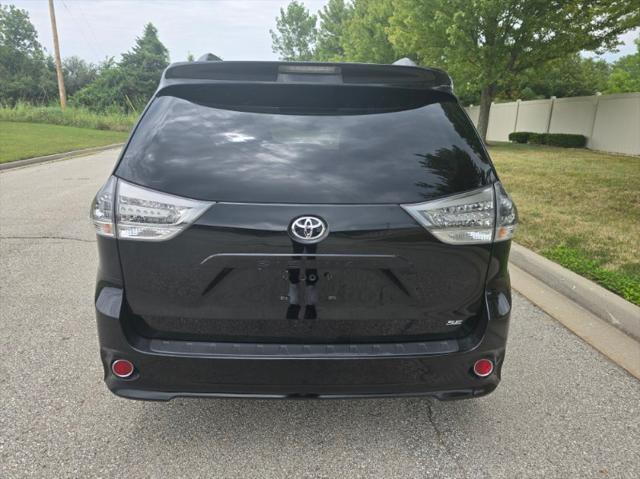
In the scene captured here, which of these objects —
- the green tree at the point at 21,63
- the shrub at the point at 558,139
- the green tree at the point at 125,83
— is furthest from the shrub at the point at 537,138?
the green tree at the point at 21,63

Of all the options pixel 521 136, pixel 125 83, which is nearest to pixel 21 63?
pixel 125 83

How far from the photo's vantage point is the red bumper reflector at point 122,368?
2074 mm

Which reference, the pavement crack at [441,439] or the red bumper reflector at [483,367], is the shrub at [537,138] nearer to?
the pavement crack at [441,439]

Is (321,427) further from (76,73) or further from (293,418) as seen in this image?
(76,73)

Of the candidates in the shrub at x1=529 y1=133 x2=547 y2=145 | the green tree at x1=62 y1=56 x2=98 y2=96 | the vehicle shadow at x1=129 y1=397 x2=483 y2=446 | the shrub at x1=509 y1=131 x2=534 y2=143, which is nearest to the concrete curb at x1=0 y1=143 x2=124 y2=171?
the vehicle shadow at x1=129 y1=397 x2=483 y2=446

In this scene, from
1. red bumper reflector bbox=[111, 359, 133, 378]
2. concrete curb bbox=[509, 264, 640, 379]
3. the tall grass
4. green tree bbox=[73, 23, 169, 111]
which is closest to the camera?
red bumper reflector bbox=[111, 359, 133, 378]

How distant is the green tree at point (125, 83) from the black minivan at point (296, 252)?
4929 cm

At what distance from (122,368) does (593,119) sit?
24.5 m

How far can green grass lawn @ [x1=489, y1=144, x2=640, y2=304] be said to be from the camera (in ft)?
15.9

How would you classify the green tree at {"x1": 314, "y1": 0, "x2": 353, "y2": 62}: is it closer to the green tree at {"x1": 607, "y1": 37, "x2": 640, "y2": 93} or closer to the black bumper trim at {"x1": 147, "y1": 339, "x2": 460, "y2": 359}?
the green tree at {"x1": 607, "y1": 37, "x2": 640, "y2": 93}

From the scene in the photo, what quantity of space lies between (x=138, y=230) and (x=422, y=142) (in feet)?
4.11

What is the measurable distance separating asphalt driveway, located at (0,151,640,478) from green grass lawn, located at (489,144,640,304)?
5.31 feet

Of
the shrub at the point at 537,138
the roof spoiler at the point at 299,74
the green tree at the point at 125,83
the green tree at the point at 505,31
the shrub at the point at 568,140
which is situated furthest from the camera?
the green tree at the point at 125,83

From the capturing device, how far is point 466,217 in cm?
203
